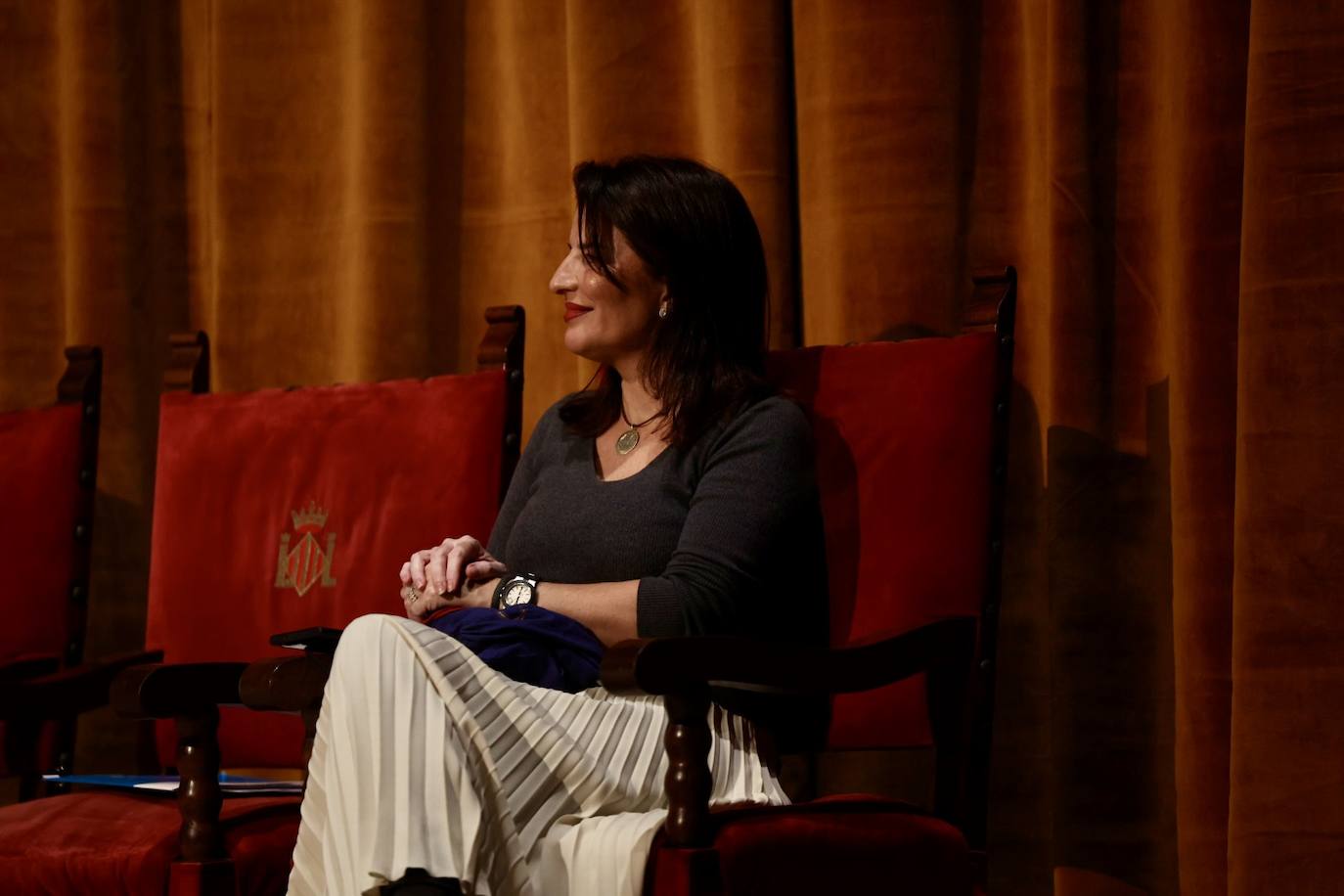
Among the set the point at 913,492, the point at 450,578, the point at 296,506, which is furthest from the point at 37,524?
the point at 913,492

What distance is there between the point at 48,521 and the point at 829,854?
4.55 feet

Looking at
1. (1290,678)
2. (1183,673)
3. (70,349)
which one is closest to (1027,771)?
(1183,673)

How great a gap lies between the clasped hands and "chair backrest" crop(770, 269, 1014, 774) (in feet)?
1.44

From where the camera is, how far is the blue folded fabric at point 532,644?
160 centimetres

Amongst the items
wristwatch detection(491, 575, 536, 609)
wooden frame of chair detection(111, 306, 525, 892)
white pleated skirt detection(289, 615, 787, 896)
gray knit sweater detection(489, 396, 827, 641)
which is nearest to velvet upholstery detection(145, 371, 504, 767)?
gray knit sweater detection(489, 396, 827, 641)

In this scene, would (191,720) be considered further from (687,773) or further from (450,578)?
(687,773)

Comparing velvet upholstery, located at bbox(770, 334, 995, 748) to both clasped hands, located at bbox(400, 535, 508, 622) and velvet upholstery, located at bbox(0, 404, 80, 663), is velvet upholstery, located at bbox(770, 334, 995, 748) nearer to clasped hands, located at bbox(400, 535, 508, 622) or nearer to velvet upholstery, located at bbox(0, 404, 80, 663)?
clasped hands, located at bbox(400, 535, 508, 622)

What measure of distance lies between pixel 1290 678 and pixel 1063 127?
0.78 m

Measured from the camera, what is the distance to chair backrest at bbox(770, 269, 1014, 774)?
5.99ft

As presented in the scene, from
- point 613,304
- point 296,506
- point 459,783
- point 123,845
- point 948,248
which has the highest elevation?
point 948,248

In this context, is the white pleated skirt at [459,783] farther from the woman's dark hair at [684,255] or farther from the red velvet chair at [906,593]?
the woman's dark hair at [684,255]

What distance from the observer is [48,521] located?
229 centimetres

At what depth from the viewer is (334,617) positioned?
→ 215cm

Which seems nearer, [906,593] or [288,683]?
[288,683]
